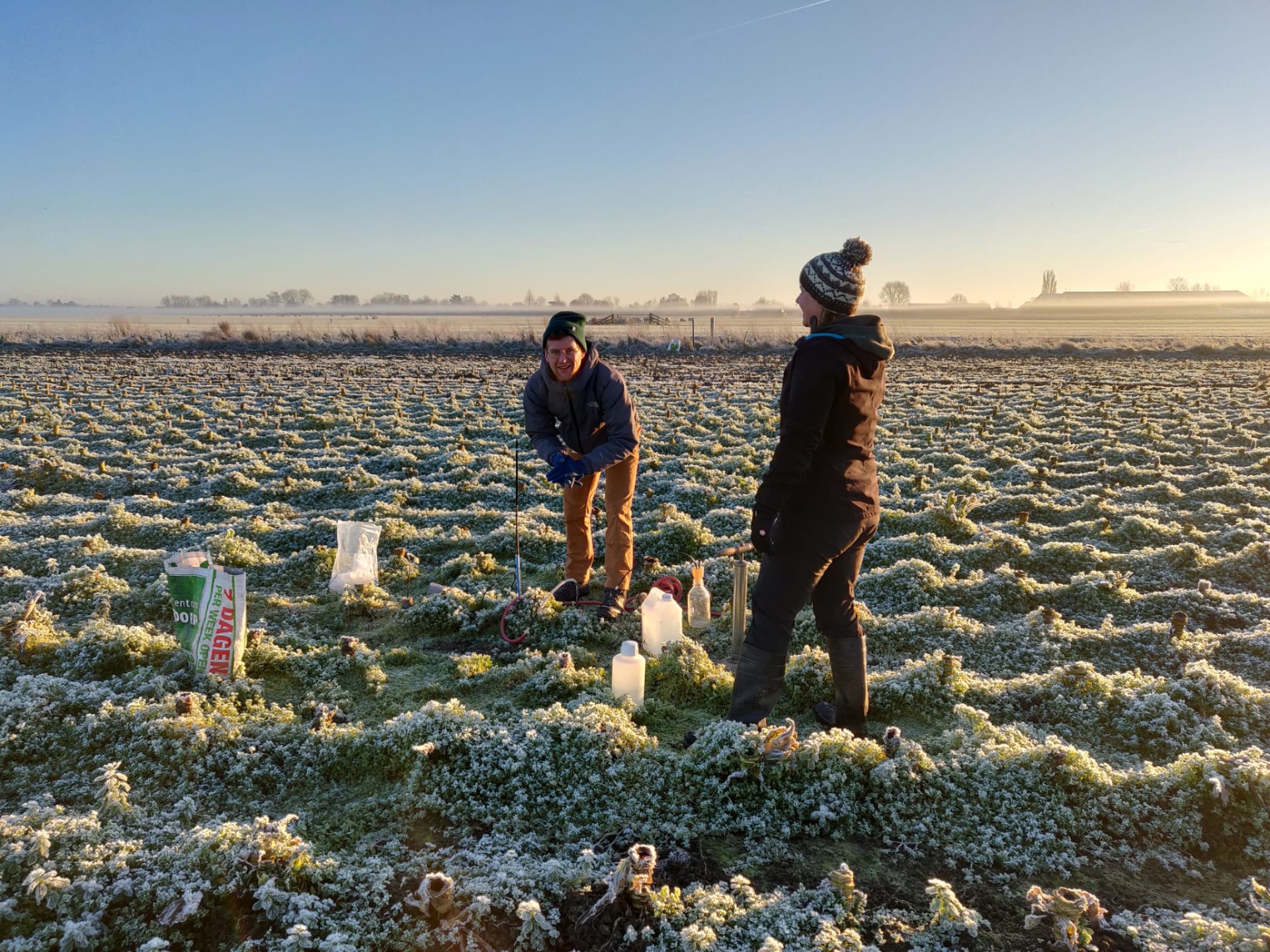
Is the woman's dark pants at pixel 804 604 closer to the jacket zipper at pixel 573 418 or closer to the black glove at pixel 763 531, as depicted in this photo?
the black glove at pixel 763 531

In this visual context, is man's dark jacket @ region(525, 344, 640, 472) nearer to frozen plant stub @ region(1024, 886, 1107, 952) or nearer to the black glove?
the black glove

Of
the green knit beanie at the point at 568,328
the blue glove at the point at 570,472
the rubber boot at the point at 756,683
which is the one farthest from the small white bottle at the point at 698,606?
the green knit beanie at the point at 568,328

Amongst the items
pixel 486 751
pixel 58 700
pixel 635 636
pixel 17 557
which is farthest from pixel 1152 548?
pixel 17 557

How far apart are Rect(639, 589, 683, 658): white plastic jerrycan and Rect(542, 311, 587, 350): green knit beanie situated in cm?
229

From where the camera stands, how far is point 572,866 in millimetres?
3406

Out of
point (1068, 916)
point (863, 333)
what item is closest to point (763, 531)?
point (863, 333)

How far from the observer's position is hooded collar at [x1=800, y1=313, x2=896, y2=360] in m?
3.96

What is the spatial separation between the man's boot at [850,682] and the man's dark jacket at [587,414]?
2.71 meters

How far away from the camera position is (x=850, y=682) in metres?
4.64

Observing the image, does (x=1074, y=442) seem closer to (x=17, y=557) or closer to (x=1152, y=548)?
(x=1152, y=548)

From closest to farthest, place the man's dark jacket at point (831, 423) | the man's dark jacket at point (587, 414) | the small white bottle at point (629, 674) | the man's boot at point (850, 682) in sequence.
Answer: the man's dark jacket at point (831, 423) < the man's boot at point (850, 682) < the small white bottle at point (629, 674) < the man's dark jacket at point (587, 414)

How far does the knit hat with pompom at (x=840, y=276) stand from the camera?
13.3 ft

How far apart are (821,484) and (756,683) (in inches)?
50.9

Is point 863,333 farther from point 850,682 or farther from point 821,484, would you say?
point 850,682
